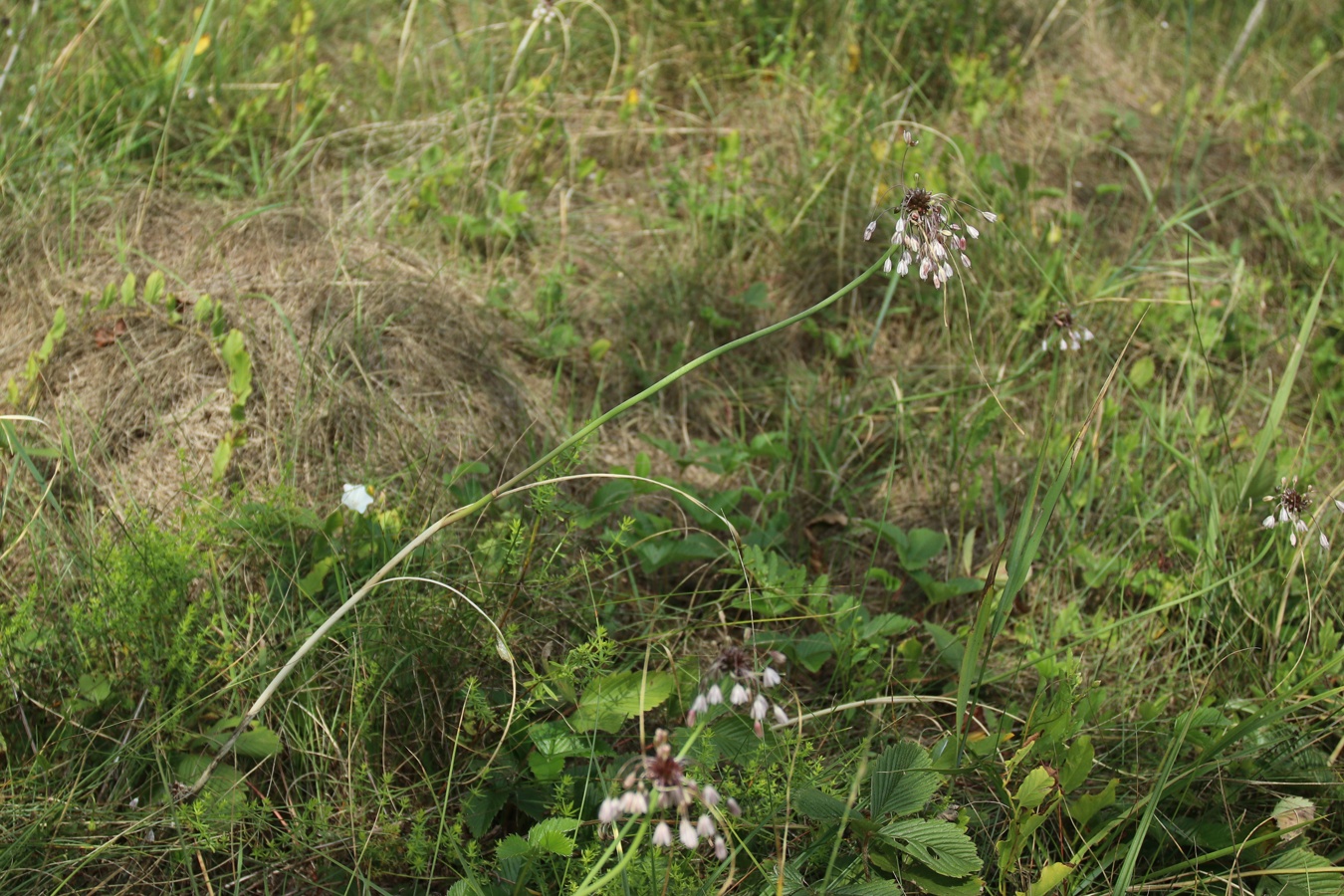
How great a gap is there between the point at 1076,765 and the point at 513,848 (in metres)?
0.89

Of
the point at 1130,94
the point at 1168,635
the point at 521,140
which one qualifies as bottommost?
the point at 1168,635

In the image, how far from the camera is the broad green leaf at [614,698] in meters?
1.63

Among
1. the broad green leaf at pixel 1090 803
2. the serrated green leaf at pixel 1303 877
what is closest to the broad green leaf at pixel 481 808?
the broad green leaf at pixel 1090 803

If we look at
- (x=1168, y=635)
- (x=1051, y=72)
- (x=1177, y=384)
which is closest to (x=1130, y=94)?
(x=1051, y=72)

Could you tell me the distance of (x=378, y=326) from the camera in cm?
245

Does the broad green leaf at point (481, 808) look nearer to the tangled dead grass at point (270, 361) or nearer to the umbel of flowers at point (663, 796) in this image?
the umbel of flowers at point (663, 796)

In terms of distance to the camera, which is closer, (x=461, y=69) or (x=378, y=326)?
(x=378, y=326)

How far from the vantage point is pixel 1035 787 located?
1555mm

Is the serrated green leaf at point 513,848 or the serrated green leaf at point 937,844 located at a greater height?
the serrated green leaf at point 937,844

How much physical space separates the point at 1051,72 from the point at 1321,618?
2539mm

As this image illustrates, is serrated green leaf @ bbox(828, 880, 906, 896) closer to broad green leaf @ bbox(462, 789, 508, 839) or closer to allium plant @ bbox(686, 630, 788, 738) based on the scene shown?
allium plant @ bbox(686, 630, 788, 738)

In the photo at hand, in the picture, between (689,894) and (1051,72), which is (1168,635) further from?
(1051,72)

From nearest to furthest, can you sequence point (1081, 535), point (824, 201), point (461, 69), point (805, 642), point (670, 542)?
point (805, 642) < point (670, 542) < point (1081, 535) < point (824, 201) < point (461, 69)

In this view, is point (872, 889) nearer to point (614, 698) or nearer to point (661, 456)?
point (614, 698)
